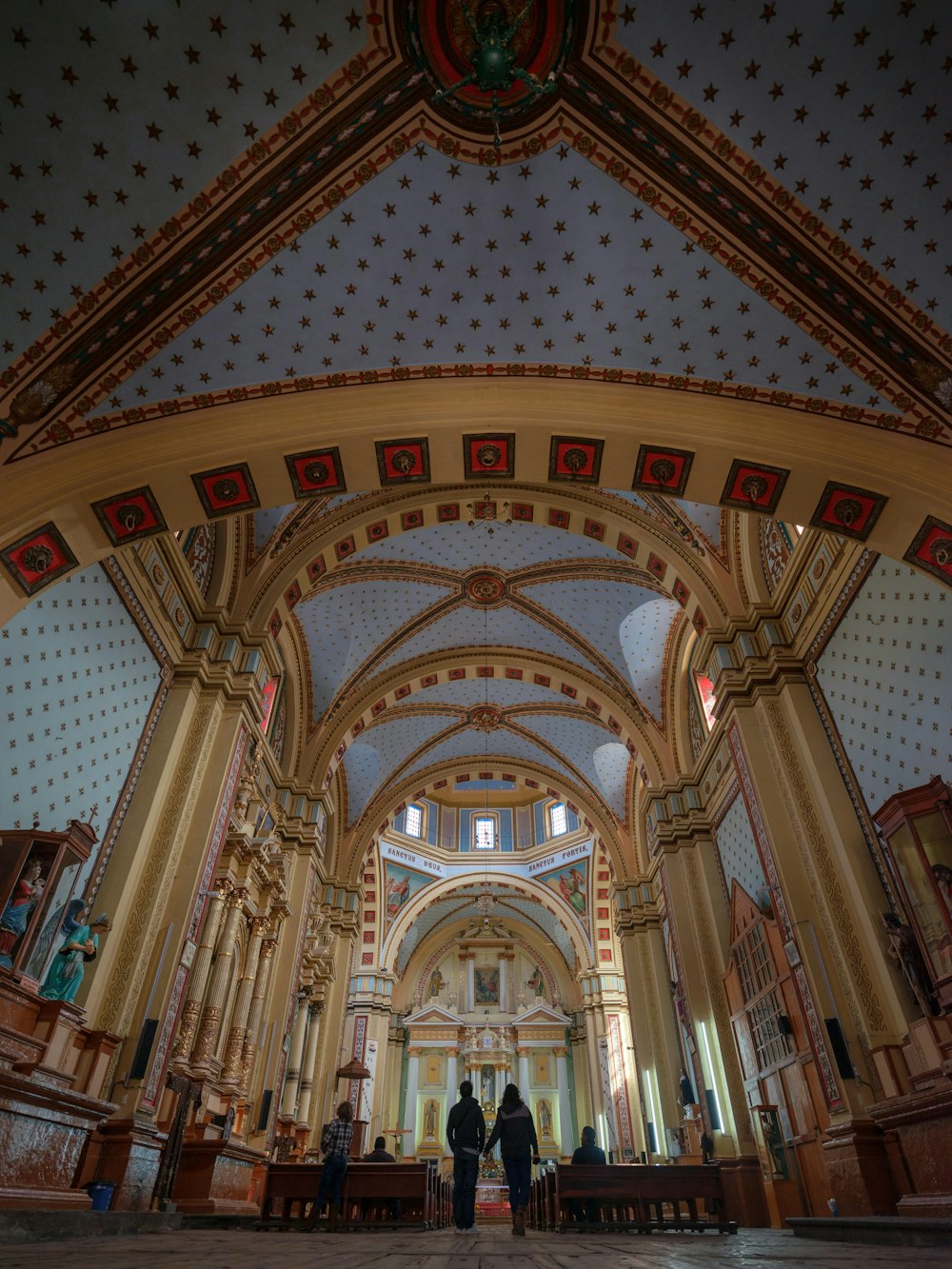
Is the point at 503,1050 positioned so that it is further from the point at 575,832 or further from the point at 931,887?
the point at 931,887

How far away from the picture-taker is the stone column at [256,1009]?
10.9 m

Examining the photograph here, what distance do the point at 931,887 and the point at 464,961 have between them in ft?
82.7

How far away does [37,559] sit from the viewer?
6832mm

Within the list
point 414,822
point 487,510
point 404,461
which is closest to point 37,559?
point 404,461

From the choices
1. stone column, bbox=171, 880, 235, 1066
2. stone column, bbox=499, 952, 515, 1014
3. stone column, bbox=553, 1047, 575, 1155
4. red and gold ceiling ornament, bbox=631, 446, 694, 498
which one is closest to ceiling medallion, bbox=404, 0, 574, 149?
red and gold ceiling ornament, bbox=631, 446, 694, 498

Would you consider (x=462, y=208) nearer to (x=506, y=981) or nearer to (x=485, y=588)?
(x=485, y=588)

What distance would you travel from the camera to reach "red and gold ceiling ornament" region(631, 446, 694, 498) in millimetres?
7926

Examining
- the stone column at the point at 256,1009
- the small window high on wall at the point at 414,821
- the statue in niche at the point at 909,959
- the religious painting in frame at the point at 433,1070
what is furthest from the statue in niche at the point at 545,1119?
the statue in niche at the point at 909,959

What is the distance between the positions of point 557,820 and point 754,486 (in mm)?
19864

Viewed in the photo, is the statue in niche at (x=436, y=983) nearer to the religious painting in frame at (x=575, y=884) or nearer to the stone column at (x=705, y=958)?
the religious painting in frame at (x=575, y=884)

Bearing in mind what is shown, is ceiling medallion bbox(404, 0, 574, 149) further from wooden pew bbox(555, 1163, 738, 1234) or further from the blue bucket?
wooden pew bbox(555, 1163, 738, 1234)

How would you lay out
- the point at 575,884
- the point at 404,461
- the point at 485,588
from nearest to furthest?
the point at 404,461 → the point at 485,588 → the point at 575,884

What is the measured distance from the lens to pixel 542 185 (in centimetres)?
689

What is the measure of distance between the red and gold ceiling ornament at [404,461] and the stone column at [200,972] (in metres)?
5.72
